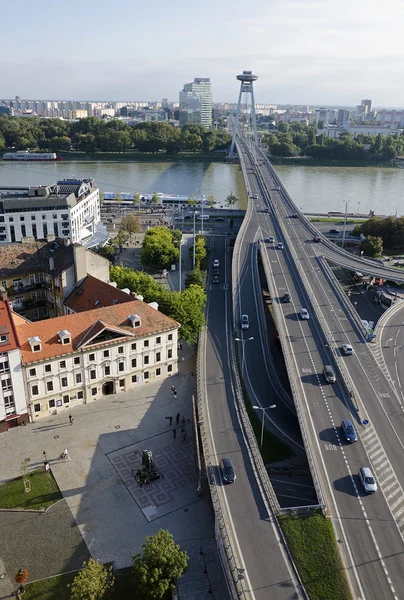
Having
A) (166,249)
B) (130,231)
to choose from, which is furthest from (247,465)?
(130,231)

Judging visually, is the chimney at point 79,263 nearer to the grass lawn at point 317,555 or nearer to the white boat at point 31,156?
the grass lawn at point 317,555

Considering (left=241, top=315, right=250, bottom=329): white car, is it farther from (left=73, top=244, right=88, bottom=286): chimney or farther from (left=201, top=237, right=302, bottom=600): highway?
(left=73, top=244, right=88, bottom=286): chimney

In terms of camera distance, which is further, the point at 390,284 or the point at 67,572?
the point at 390,284

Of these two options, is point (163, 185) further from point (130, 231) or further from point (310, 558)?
point (310, 558)

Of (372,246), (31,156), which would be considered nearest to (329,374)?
(372,246)

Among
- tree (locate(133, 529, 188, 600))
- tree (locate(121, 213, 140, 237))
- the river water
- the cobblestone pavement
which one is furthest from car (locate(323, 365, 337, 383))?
the river water

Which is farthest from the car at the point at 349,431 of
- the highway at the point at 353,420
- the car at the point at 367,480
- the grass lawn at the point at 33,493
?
the grass lawn at the point at 33,493
